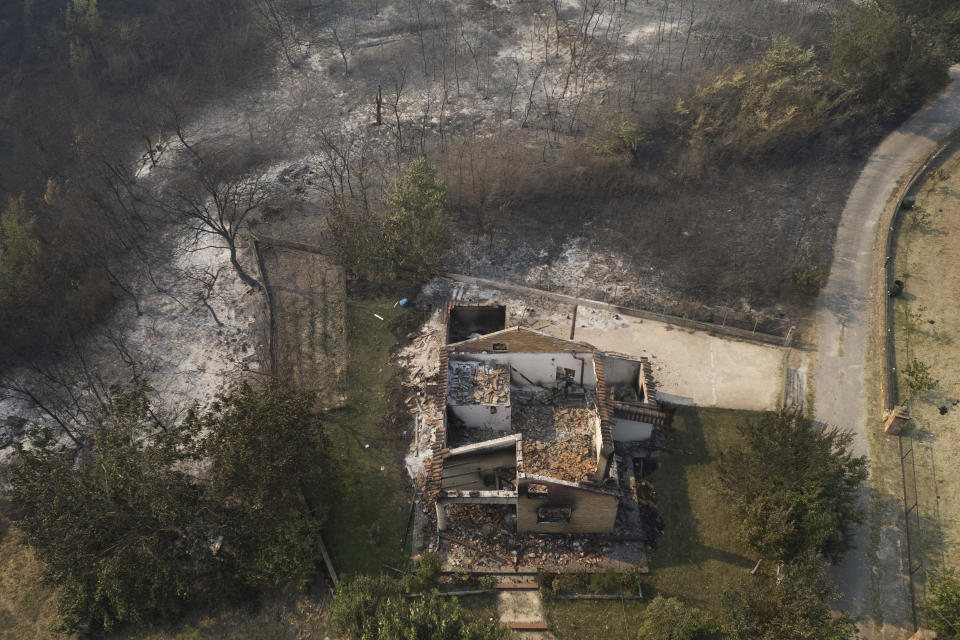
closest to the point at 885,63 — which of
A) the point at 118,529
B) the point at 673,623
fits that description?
the point at 673,623

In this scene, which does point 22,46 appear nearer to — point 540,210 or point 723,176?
point 540,210

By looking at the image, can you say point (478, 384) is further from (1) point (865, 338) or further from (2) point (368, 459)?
(1) point (865, 338)

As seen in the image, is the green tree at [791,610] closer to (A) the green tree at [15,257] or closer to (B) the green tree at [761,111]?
(B) the green tree at [761,111]

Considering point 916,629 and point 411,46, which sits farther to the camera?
point 411,46

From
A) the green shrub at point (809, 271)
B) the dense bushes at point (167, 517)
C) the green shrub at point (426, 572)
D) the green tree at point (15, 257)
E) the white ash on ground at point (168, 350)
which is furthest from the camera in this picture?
the green shrub at point (809, 271)

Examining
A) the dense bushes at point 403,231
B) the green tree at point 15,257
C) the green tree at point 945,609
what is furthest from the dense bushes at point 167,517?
the green tree at point 945,609

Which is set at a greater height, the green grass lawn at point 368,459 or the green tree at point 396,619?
the green grass lawn at point 368,459

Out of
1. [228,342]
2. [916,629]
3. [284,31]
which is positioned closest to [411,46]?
[284,31]
